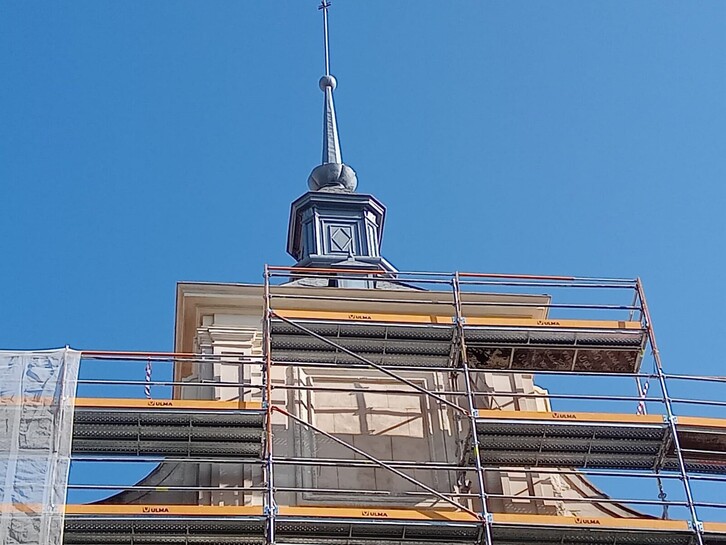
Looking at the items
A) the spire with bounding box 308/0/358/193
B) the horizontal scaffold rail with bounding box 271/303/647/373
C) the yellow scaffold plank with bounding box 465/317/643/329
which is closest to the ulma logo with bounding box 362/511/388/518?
the horizontal scaffold rail with bounding box 271/303/647/373

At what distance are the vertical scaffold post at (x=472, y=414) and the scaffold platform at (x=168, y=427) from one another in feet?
8.30

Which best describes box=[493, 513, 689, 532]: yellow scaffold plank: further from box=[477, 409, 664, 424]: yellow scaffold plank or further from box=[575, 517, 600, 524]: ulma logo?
box=[477, 409, 664, 424]: yellow scaffold plank

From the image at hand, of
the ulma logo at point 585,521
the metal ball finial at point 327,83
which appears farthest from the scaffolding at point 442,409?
the metal ball finial at point 327,83

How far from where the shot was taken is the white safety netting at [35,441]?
16.7 meters

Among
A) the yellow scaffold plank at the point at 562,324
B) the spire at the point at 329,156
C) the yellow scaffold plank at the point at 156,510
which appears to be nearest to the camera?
the yellow scaffold plank at the point at 156,510

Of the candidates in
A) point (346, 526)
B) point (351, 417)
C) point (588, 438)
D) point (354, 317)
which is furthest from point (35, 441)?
point (588, 438)

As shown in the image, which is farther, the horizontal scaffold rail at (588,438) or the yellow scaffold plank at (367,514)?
the horizontal scaffold rail at (588,438)

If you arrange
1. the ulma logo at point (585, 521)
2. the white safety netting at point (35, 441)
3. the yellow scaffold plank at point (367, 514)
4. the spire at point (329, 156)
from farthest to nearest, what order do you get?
the spire at point (329, 156) < the ulma logo at point (585, 521) < the yellow scaffold plank at point (367, 514) < the white safety netting at point (35, 441)

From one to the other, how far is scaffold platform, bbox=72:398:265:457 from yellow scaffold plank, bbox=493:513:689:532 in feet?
10.5

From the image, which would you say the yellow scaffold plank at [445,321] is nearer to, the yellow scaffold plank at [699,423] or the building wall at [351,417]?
the building wall at [351,417]

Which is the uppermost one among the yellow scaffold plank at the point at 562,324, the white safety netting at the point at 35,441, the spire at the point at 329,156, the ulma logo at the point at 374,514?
the spire at the point at 329,156

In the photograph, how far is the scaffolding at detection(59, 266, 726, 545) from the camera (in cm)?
1745

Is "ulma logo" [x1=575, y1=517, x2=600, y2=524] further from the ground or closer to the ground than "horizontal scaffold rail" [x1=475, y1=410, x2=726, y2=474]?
closer to the ground

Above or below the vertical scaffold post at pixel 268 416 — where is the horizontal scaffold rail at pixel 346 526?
below
